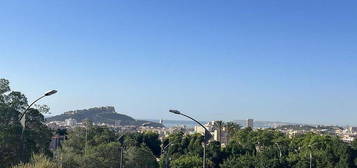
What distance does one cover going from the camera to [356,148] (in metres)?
52.9

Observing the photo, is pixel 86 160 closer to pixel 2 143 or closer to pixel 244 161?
pixel 2 143

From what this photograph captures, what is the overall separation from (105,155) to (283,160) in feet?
60.0

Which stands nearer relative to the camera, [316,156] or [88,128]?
[316,156]

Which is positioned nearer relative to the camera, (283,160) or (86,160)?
(86,160)

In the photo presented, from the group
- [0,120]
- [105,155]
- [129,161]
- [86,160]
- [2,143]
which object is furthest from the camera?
[129,161]

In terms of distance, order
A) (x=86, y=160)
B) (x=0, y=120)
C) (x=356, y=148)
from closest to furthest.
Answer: (x=0, y=120), (x=86, y=160), (x=356, y=148)

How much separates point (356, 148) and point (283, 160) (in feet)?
35.8

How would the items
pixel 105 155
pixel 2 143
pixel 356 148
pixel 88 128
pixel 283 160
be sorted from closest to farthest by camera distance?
pixel 2 143, pixel 105 155, pixel 283 160, pixel 356 148, pixel 88 128

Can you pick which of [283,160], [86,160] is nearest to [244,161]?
[283,160]

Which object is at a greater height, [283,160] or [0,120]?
[0,120]

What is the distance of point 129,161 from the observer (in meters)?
44.1

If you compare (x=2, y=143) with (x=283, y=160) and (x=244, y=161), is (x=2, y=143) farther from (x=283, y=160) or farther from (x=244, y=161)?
(x=283, y=160)

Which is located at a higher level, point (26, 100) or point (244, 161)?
point (26, 100)

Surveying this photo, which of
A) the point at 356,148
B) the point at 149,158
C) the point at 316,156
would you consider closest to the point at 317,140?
the point at 356,148
